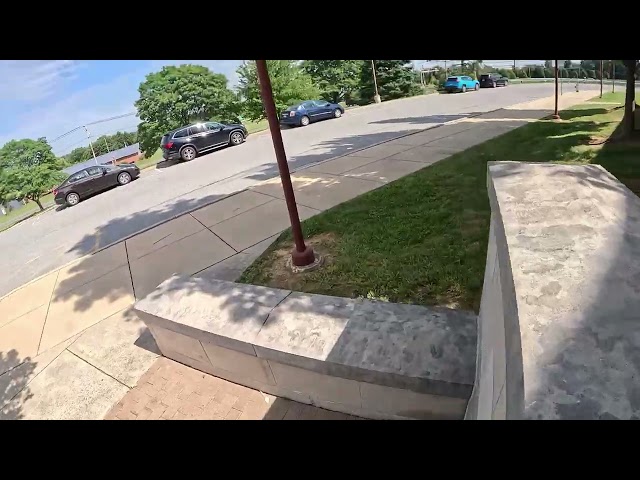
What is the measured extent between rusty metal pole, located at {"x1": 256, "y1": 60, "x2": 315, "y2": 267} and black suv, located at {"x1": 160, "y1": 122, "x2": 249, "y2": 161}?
1206 centimetres

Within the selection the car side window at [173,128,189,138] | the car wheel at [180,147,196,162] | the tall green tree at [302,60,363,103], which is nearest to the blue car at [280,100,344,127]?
the car side window at [173,128,189,138]

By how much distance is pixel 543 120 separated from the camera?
13234 millimetres

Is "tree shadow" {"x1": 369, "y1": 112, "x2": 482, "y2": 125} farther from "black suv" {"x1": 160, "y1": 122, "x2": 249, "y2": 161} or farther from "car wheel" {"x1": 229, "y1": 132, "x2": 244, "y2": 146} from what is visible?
"black suv" {"x1": 160, "y1": 122, "x2": 249, "y2": 161}

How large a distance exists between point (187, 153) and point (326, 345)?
1500cm

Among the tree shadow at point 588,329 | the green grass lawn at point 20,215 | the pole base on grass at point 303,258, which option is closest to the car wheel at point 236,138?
the green grass lawn at point 20,215

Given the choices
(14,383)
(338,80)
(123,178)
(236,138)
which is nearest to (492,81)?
(338,80)

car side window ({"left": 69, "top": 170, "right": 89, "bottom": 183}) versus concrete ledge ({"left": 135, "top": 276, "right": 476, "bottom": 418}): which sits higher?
car side window ({"left": 69, "top": 170, "right": 89, "bottom": 183})

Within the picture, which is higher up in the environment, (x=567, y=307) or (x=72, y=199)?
(x=567, y=307)

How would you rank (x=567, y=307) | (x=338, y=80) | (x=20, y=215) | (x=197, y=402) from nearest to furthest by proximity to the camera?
(x=567, y=307), (x=197, y=402), (x=20, y=215), (x=338, y=80)

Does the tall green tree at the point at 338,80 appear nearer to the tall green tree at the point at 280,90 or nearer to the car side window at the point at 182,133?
the tall green tree at the point at 280,90

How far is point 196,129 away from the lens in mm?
16875

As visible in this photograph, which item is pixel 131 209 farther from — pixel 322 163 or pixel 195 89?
pixel 195 89

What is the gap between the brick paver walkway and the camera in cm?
366

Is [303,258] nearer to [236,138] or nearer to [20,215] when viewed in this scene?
[236,138]
